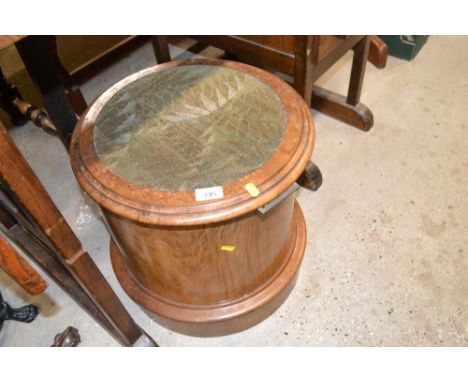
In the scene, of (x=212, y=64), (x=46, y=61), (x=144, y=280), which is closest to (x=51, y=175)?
(x=46, y=61)

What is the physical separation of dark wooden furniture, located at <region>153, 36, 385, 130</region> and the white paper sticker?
0.68 meters

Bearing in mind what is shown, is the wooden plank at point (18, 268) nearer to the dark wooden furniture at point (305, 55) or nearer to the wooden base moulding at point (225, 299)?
the wooden base moulding at point (225, 299)

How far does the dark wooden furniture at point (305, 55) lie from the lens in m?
1.24

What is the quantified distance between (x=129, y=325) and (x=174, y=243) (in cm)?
35

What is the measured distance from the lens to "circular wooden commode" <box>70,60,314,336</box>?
0.74 meters

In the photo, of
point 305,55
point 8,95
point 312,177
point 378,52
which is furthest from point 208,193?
point 378,52

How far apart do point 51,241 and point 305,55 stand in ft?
3.03

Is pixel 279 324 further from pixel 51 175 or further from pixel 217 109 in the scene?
pixel 51 175

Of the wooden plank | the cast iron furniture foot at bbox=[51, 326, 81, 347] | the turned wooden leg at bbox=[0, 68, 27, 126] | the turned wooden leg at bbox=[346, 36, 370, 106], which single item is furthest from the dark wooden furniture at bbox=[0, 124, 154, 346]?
the turned wooden leg at bbox=[346, 36, 370, 106]

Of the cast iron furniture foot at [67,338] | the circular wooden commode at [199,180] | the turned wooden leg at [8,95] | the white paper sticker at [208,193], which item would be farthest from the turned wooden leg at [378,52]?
the cast iron furniture foot at [67,338]

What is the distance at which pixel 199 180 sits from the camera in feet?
2.47

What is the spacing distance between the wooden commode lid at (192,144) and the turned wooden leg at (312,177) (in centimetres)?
57

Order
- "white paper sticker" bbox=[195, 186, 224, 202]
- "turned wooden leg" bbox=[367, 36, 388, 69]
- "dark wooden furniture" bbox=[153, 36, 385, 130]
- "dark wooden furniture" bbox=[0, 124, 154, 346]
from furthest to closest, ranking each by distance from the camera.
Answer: "turned wooden leg" bbox=[367, 36, 388, 69], "dark wooden furniture" bbox=[153, 36, 385, 130], "white paper sticker" bbox=[195, 186, 224, 202], "dark wooden furniture" bbox=[0, 124, 154, 346]

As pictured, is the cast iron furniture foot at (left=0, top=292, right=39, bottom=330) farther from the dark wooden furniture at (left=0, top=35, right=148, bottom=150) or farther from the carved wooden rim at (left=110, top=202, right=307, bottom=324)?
the dark wooden furniture at (left=0, top=35, right=148, bottom=150)
